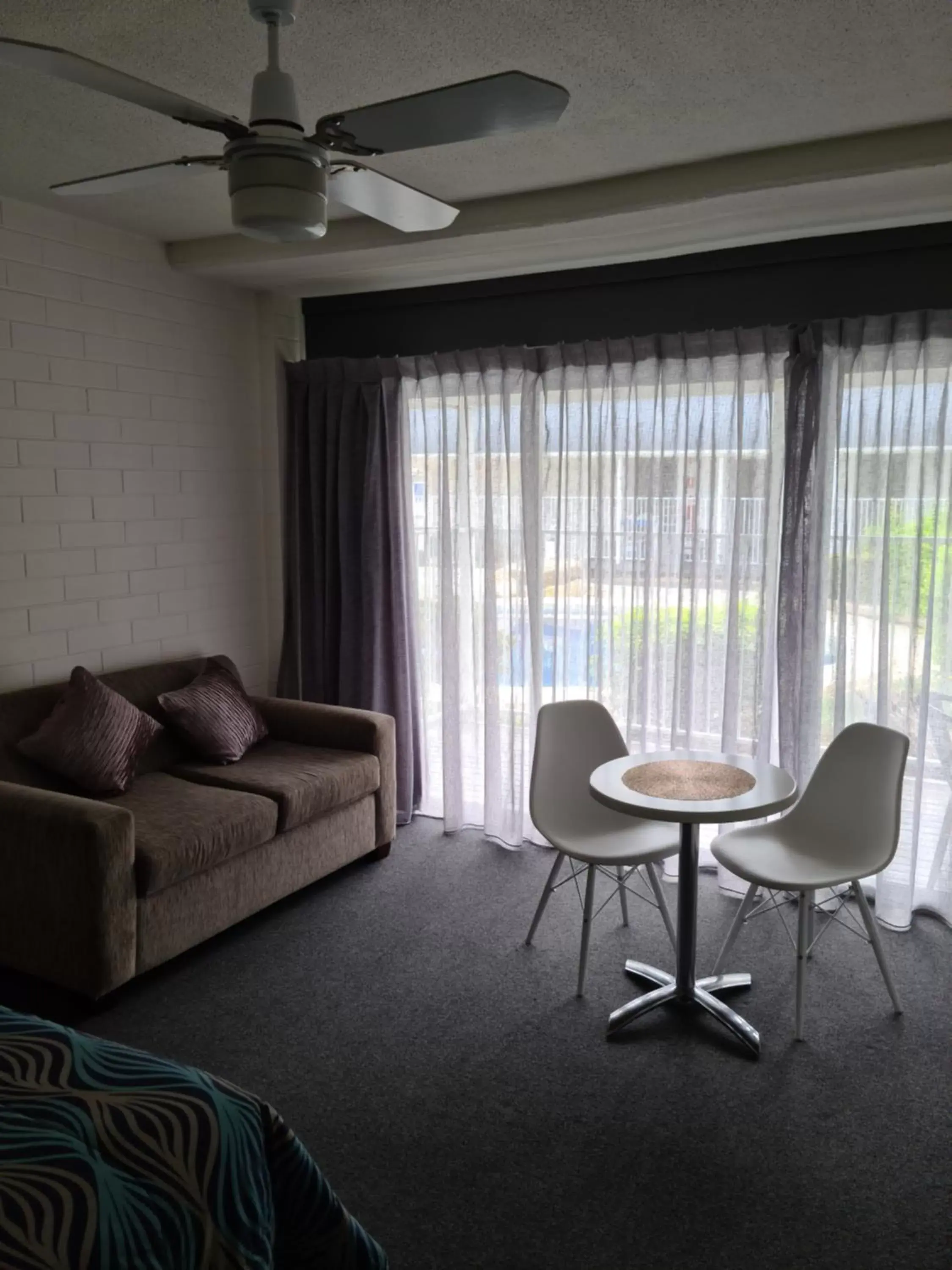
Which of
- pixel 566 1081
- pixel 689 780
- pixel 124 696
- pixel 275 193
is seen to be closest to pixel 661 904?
pixel 689 780

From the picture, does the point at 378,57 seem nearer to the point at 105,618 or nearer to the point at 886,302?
the point at 886,302

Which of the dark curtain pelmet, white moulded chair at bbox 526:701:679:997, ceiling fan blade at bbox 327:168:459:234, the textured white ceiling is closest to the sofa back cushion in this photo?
the dark curtain pelmet

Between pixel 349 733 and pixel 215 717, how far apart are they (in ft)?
1.92

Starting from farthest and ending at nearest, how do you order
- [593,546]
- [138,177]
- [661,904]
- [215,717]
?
1. [593,546]
2. [215,717]
3. [661,904]
4. [138,177]

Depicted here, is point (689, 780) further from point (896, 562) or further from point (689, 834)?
point (896, 562)

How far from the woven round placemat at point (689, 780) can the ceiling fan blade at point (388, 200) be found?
1.77m

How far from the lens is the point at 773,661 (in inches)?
153

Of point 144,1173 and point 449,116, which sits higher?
point 449,116

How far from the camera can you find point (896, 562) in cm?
364

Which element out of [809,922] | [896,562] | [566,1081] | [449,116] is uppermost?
[449,116]

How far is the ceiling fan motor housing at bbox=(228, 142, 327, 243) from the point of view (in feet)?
6.42

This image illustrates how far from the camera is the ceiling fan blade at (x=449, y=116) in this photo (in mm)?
1720

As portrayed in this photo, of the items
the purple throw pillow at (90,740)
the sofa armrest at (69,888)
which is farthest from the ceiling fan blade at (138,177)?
the purple throw pillow at (90,740)

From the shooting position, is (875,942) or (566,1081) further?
(875,942)
